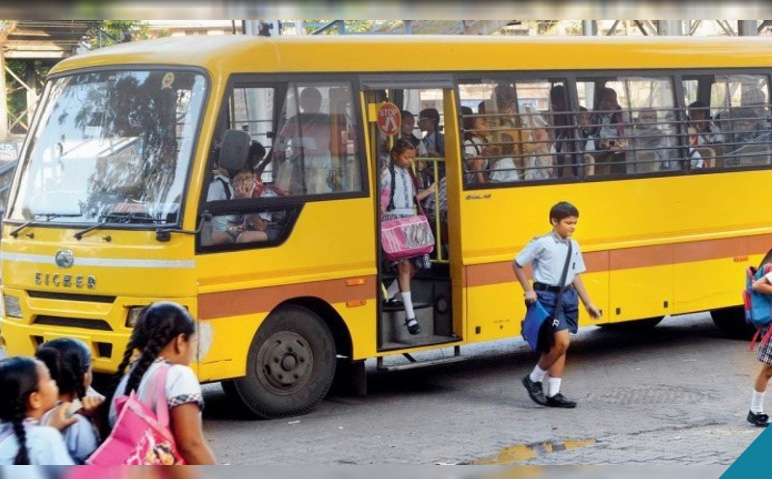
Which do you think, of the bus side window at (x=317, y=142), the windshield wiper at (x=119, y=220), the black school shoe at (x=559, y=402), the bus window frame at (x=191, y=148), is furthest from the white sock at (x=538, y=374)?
the windshield wiper at (x=119, y=220)

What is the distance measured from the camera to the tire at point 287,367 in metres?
9.26

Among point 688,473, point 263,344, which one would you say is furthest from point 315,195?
point 688,473

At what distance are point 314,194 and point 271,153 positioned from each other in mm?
444

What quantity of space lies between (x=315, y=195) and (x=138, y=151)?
1.30 meters

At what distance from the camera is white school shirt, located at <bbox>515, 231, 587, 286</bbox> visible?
952 centimetres

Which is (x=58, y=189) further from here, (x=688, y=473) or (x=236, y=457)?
(x=688, y=473)

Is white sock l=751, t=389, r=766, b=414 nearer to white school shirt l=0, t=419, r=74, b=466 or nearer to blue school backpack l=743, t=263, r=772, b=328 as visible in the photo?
blue school backpack l=743, t=263, r=772, b=328

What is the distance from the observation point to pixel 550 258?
9.52 metres

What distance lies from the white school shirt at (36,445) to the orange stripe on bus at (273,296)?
461cm

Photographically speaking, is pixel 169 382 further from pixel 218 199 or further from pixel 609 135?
pixel 609 135

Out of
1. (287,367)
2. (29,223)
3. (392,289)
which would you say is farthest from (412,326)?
(29,223)

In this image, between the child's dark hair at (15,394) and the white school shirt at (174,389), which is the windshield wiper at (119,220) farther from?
the child's dark hair at (15,394)

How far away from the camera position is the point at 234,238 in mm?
9109

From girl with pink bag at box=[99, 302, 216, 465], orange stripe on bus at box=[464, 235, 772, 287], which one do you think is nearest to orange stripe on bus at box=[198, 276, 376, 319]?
orange stripe on bus at box=[464, 235, 772, 287]
